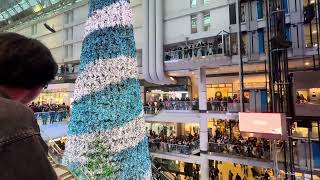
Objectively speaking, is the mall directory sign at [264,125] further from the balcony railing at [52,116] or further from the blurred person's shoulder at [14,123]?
the balcony railing at [52,116]

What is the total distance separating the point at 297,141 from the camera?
13062mm

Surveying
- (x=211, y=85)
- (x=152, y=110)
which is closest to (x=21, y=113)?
(x=152, y=110)

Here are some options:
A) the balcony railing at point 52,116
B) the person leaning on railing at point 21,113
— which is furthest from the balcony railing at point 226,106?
the person leaning on railing at point 21,113

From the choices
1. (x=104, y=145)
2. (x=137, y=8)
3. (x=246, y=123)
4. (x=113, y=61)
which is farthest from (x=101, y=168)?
(x=137, y=8)

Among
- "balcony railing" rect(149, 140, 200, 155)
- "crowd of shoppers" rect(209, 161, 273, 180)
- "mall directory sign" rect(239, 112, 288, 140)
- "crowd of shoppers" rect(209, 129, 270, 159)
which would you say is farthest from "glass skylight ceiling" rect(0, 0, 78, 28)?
"mall directory sign" rect(239, 112, 288, 140)

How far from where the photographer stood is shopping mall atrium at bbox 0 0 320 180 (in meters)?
7.60

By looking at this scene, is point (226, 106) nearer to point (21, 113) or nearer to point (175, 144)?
point (175, 144)

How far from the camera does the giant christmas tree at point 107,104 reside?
729cm

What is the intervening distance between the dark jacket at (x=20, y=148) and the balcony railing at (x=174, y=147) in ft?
58.2

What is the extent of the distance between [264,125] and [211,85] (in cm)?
1157

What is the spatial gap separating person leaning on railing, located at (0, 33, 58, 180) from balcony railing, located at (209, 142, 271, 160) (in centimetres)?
1486

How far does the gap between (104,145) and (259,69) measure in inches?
580

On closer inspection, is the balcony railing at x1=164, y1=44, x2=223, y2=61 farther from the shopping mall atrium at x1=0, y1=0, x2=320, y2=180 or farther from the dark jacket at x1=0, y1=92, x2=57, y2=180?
the dark jacket at x1=0, y1=92, x2=57, y2=180

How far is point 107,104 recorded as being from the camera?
7.28 meters
